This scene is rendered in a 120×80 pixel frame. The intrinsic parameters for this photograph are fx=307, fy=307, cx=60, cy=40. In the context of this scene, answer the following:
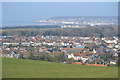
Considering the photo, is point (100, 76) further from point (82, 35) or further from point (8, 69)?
point (82, 35)

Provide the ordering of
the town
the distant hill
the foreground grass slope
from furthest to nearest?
1. the distant hill
2. the town
3. the foreground grass slope

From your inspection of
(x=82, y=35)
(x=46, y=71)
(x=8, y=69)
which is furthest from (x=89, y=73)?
(x=82, y=35)

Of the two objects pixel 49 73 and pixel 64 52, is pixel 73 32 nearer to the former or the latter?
pixel 64 52

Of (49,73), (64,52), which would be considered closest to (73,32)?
(64,52)

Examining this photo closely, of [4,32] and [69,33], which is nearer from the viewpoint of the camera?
[4,32]

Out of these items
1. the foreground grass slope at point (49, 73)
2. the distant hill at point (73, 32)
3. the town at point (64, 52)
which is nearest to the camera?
the foreground grass slope at point (49, 73)

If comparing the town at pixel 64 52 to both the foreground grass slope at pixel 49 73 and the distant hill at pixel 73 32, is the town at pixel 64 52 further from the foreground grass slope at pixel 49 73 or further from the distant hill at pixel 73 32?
the distant hill at pixel 73 32

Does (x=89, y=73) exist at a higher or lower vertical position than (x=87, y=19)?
lower

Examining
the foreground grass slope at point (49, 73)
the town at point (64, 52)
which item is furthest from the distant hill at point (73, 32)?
the foreground grass slope at point (49, 73)

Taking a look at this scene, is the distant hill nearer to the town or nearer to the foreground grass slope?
the town

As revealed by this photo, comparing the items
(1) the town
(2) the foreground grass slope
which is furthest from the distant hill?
(2) the foreground grass slope

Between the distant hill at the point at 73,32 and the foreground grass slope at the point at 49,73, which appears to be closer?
the foreground grass slope at the point at 49,73
